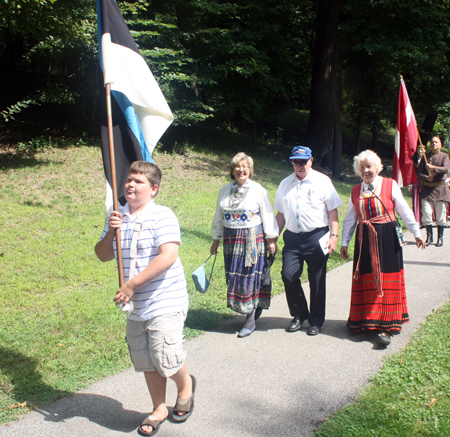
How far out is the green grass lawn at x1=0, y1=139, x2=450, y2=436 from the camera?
13.0 feet

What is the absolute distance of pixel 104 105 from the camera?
3.35 meters

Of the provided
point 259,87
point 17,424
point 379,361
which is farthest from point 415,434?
point 259,87

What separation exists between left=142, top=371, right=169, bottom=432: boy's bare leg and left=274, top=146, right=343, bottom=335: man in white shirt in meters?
2.02

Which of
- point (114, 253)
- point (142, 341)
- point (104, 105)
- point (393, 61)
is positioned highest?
point (393, 61)

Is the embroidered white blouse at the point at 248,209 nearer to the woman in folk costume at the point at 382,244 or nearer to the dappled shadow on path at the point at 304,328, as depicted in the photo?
the woman in folk costume at the point at 382,244

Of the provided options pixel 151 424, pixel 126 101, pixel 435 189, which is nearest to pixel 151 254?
pixel 151 424

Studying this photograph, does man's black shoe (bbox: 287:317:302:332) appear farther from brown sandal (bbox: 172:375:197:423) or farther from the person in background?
the person in background

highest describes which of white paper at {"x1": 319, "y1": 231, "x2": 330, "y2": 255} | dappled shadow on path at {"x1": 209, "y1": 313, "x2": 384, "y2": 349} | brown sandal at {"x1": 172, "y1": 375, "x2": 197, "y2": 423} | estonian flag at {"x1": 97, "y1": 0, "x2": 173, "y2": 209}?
estonian flag at {"x1": 97, "y1": 0, "x2": 173, "y2": 209}

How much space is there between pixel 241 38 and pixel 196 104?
406 centimetres

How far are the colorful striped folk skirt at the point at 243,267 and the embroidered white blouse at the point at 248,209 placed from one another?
0.08 m

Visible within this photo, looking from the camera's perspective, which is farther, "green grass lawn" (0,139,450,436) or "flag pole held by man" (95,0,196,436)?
"green grass lawn" (0,139,450,436)

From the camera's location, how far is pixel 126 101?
11.8 ft

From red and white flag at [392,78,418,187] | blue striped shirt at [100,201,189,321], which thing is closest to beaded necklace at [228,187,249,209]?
blue striped shirt at [100,201,189,321]

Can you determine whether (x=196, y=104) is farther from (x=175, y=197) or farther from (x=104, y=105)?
(x=104, y=105)
